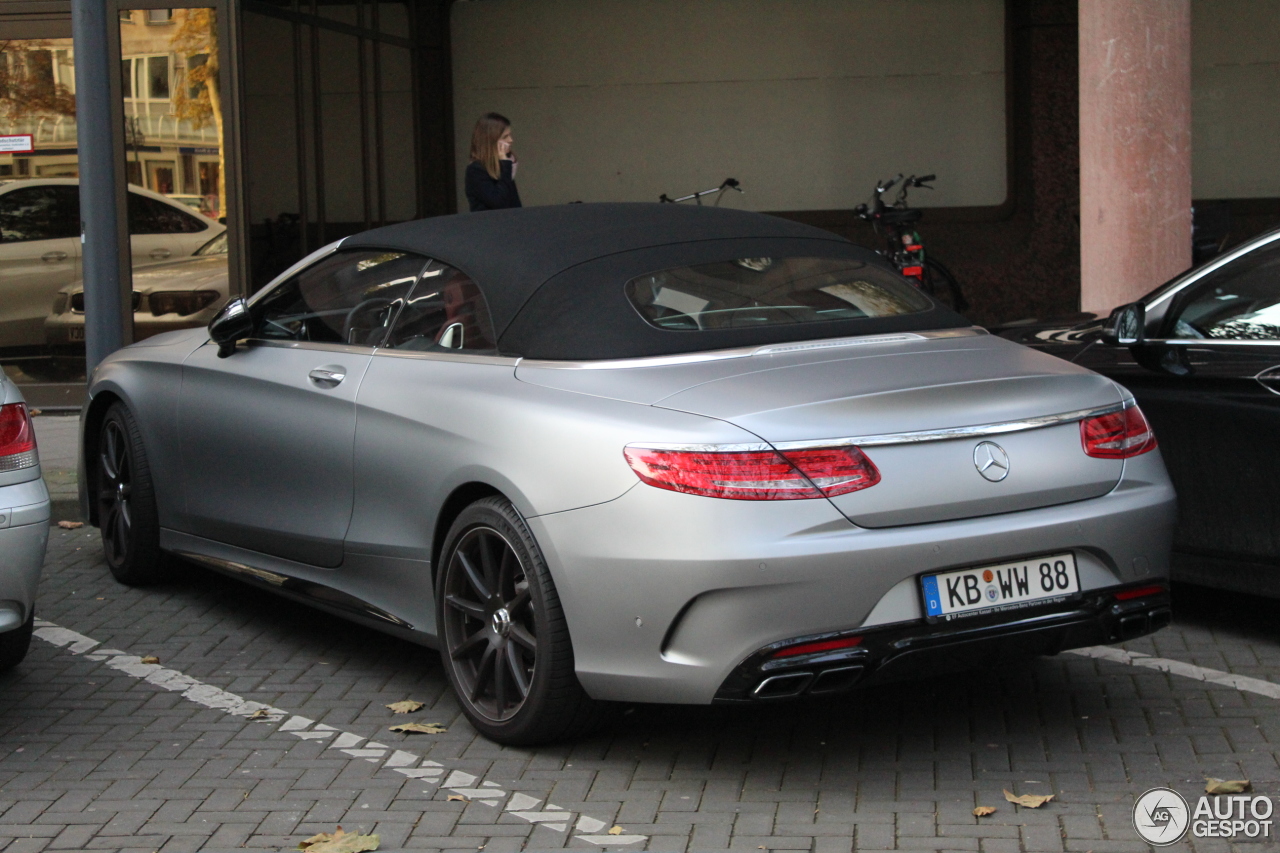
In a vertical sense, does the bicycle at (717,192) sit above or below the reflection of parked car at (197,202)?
above

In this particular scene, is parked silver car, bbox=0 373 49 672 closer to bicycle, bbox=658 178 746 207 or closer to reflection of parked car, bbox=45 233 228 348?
reflection of parked car, bbox=45 233 228 348

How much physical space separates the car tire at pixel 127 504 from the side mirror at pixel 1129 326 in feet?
12.1

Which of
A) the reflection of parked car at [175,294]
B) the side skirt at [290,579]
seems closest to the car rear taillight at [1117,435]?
the side skirt at [290,579]

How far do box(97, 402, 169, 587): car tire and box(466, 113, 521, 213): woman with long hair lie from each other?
4.05 meters

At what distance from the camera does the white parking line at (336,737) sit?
4.11m

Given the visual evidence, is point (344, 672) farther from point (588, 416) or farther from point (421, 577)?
point (588, 416)

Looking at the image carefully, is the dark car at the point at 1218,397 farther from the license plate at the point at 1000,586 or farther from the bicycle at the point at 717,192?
the bicycle at the point at 717,192

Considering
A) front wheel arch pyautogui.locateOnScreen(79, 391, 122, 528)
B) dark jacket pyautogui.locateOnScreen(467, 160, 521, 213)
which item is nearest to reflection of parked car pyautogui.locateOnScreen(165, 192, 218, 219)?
dark jacket pyautogui.locateOnScreen(467, 160, 521, 213)

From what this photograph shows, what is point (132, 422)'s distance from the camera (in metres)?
A: 6.56

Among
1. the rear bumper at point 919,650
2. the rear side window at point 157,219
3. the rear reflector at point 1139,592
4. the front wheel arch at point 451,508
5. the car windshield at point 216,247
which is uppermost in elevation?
the rear side window at point 157,219

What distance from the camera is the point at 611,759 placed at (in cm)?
455

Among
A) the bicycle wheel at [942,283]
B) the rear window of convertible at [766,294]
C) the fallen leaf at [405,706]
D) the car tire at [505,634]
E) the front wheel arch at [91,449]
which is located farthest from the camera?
the bicycle wheel at [942,283]

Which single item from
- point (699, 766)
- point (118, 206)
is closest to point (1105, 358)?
point (699, 766)

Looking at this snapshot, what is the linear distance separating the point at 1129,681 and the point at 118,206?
830 cm
